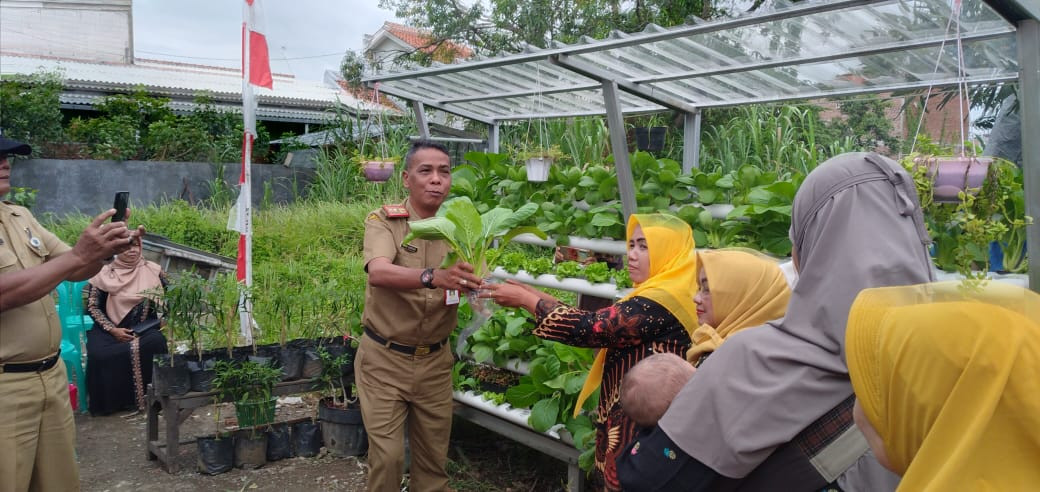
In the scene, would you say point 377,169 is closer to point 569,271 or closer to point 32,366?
point 569,271

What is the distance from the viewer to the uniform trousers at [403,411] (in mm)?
3475

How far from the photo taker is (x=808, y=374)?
1519 mm

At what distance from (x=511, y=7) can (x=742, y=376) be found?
11.1 metres

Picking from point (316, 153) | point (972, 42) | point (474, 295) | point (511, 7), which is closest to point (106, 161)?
point (316, 153)

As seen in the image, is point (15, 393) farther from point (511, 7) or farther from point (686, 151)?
point (511, 7)

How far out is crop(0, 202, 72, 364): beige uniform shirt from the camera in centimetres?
278

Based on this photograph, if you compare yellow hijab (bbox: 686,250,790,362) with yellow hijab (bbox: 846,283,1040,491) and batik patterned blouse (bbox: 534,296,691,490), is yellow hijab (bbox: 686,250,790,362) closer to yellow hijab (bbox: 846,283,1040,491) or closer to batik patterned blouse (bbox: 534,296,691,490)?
batik patterned blouse (bbox: 534,296,691,490)

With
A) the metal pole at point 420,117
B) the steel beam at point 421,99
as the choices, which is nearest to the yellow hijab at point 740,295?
the steel beam at point 421,99

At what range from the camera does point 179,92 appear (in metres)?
14.5

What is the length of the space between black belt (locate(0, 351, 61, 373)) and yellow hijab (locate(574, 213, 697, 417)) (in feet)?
6.98

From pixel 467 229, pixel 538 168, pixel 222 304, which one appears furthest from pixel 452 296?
pixel 222 304

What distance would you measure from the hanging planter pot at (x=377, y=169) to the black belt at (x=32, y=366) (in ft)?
9.38

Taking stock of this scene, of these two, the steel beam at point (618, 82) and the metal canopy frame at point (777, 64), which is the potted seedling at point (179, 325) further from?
the steel beam at point (618, 82)

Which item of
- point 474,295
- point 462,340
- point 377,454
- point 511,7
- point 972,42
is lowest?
point 377,454
